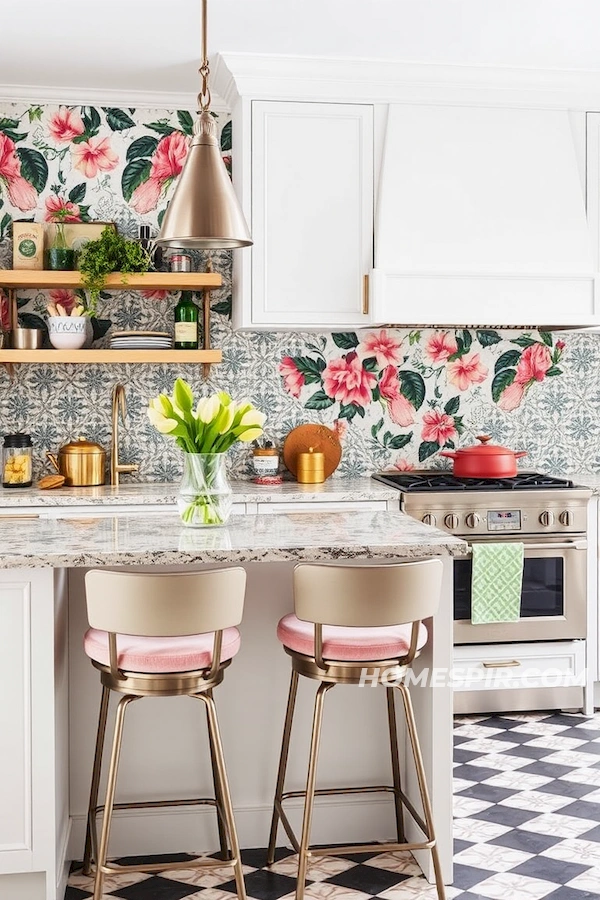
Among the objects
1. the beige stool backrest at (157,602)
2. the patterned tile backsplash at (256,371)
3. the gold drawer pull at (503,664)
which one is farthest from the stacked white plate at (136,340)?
the beige stool backrest at (157,602)

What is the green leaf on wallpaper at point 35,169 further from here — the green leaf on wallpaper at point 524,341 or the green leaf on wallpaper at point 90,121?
the green leaf on wallpaper at point 524,341

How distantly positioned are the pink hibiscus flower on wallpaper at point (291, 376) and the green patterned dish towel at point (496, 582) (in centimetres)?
123

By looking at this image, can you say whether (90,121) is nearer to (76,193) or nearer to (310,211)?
(76,193)

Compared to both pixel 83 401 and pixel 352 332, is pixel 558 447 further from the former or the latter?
pixel 83 401

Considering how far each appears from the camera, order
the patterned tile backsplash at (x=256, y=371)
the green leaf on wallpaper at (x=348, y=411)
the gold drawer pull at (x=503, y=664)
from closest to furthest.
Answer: the gold drawer pull at (x=503, y=664), the patterned tile backsplash at (x=256, y=371), the green leaf on wallpaper at (x=348, y=411)

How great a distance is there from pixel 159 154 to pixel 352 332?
4.07ft

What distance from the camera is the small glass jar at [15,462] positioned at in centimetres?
438

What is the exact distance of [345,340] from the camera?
4812 millimetres

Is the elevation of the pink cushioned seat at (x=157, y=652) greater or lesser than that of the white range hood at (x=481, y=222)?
lesser

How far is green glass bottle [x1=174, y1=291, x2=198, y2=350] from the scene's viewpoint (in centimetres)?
451

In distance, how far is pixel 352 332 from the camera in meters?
4.80

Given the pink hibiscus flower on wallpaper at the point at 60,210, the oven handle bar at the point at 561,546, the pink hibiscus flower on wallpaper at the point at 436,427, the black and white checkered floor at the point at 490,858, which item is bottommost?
the black and white checkered floor at the point at 490,858

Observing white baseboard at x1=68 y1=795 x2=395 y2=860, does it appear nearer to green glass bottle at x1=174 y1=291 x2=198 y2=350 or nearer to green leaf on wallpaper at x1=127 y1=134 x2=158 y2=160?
green glass bottle at x1=174 y1=291 x2=198 y2=350

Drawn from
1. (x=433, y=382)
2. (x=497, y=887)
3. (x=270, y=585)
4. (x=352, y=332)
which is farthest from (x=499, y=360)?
(x=497, y=887)
